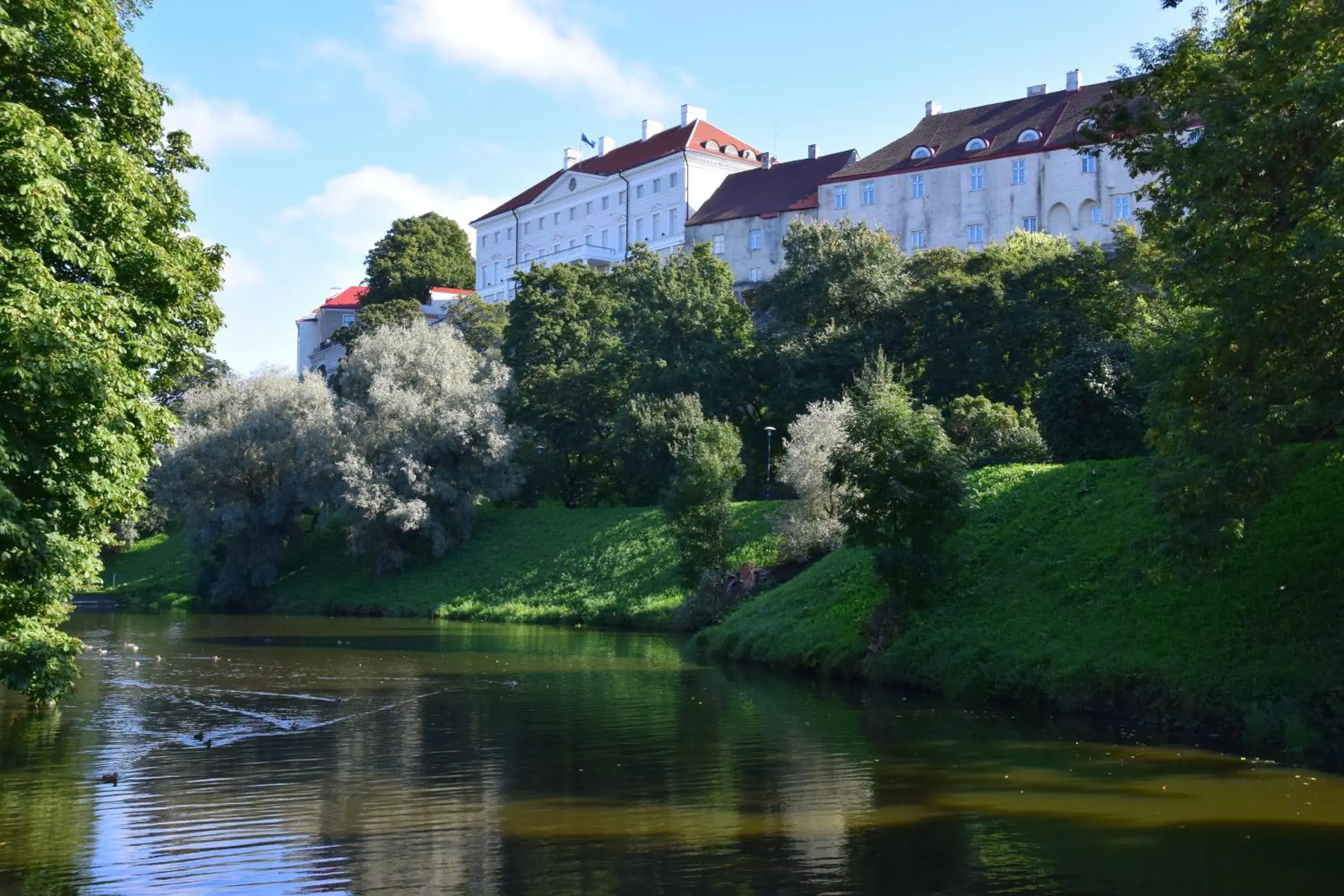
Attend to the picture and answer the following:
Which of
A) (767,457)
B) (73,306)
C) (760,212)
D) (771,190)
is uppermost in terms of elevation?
(771,190)

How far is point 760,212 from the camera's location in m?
96.8

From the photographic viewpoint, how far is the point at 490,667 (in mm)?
36594

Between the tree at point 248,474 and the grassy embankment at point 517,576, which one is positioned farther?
the tree at point 248,474

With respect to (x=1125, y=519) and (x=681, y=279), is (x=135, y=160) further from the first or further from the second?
(x=681, y=279)

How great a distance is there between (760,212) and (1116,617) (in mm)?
72171

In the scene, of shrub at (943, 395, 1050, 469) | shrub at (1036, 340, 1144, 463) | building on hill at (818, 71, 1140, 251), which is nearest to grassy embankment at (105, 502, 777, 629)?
shrub at (943, 395, 1050, 469)

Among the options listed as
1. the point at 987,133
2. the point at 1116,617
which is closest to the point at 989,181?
the point at 987,133

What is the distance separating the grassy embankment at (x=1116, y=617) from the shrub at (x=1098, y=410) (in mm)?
4137

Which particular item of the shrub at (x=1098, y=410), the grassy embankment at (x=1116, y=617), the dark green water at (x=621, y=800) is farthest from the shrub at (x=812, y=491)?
the dark green water at (x=621, y=800)

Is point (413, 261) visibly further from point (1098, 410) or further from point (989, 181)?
point (1098, 410)

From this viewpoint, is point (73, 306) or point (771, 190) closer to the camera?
point (73, 306)

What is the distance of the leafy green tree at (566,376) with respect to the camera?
236ft

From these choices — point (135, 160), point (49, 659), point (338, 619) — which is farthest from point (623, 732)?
point (338, 619)

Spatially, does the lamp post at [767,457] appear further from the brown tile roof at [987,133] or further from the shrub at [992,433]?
the brown tile roof at [987,133]
